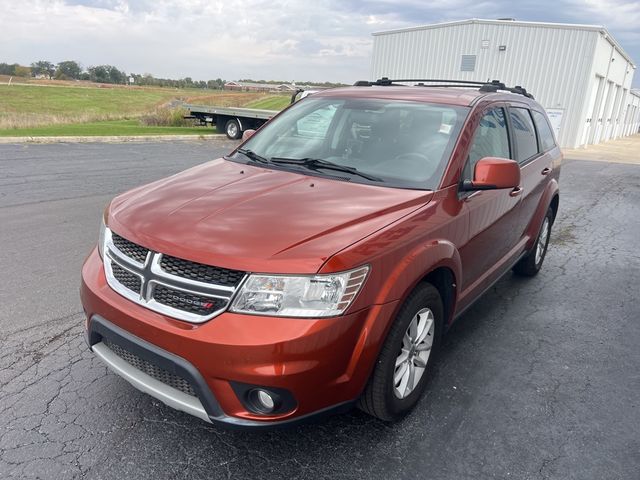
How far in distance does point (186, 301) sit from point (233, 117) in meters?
20.3

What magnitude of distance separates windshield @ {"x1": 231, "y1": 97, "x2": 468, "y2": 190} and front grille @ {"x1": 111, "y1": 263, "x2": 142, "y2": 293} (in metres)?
1.28

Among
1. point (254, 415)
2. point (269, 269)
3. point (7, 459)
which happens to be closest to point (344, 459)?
point (254, 415)

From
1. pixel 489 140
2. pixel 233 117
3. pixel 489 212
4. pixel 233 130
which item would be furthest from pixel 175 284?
pixel 233 117

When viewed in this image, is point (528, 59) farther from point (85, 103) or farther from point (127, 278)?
point (85, 103)

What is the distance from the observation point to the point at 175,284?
7.37ft

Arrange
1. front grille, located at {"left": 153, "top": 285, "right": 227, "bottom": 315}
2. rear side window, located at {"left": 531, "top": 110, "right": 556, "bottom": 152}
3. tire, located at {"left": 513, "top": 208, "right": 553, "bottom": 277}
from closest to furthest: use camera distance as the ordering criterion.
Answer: front grille, located at {"left": 153, "top": 285, "right": 227, "bottom": 315}, rear side window, located at {"left": 531, "top": 110, "right": 556, "bottom": 152}, tire, located at {"left": 513, "top": 208, "right": 553, "bottom": 277}

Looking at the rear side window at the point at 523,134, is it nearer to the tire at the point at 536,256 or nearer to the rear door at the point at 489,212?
the rear door at the point at 489,212

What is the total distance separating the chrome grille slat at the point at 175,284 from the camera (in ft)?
7.12

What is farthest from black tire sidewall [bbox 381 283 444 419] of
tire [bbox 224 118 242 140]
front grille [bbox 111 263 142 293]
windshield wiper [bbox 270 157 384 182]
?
tire [bbox 224 118 242 140]

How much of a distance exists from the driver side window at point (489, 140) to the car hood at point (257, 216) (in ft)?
2.00

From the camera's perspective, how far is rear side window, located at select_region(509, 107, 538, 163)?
13.8ft

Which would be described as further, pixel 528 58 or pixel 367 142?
pixel 528 58

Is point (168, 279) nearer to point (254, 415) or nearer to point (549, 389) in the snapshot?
point (254, 415)

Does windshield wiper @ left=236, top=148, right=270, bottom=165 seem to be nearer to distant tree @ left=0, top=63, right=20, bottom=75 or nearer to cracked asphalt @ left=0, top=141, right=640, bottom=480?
cracked asphalt @ left=0, top=141, right=640, bottom=480
